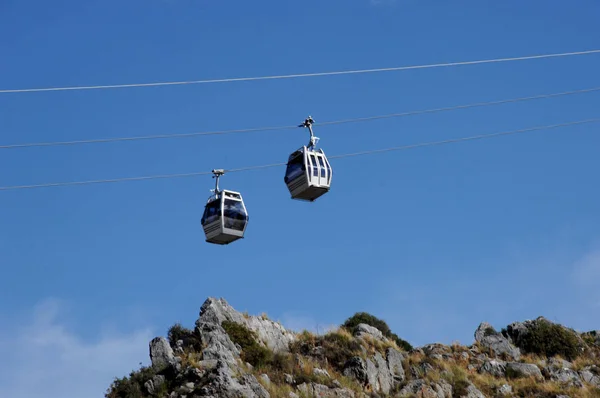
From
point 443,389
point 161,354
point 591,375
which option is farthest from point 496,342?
point 161,354

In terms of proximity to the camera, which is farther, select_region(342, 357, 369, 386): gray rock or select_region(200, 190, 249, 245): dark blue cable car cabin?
select_region(342, 357, 369, 386): gray rock

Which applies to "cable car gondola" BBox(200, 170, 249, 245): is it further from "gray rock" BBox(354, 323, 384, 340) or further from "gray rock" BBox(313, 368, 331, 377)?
"gray rock" BBox(354, 323, 384, 340)

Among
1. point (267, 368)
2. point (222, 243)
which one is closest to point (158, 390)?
point (267, 368)

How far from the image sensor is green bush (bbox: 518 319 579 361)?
49.7 metres

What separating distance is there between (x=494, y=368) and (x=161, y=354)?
56.8ft

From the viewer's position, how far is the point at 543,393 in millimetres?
41719

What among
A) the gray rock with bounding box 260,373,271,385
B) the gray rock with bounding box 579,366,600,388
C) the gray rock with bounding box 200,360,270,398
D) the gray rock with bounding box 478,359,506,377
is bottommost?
the gray rock with bounding box 200,360,270,398

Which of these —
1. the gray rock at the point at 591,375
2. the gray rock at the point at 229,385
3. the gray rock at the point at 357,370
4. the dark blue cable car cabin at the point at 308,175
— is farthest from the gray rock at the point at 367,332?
the dark blue cable car cabin at the point at 308,175

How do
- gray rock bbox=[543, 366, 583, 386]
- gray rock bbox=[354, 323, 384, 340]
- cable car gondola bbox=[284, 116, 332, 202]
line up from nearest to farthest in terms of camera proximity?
1. cable car gondola bbox=[284, 116, 332, 202]
2. gray rock bbox=[543, 366, 583, 386]
3. gray rock bbox=[354, 323, 384, 340]

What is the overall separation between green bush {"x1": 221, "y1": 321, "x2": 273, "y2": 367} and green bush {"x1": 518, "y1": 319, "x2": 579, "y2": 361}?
17505 millimetres

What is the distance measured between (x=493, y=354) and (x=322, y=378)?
1409cm

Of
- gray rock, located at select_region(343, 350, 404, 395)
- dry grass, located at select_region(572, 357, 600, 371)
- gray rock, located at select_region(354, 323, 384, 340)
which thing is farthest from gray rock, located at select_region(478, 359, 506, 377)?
gray rock, located at select_region(354, 323, 384, 340)

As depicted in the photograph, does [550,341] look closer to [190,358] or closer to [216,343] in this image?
[216,343]

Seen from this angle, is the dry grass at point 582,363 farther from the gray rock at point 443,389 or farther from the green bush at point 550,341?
the gray rock at point 443,389
